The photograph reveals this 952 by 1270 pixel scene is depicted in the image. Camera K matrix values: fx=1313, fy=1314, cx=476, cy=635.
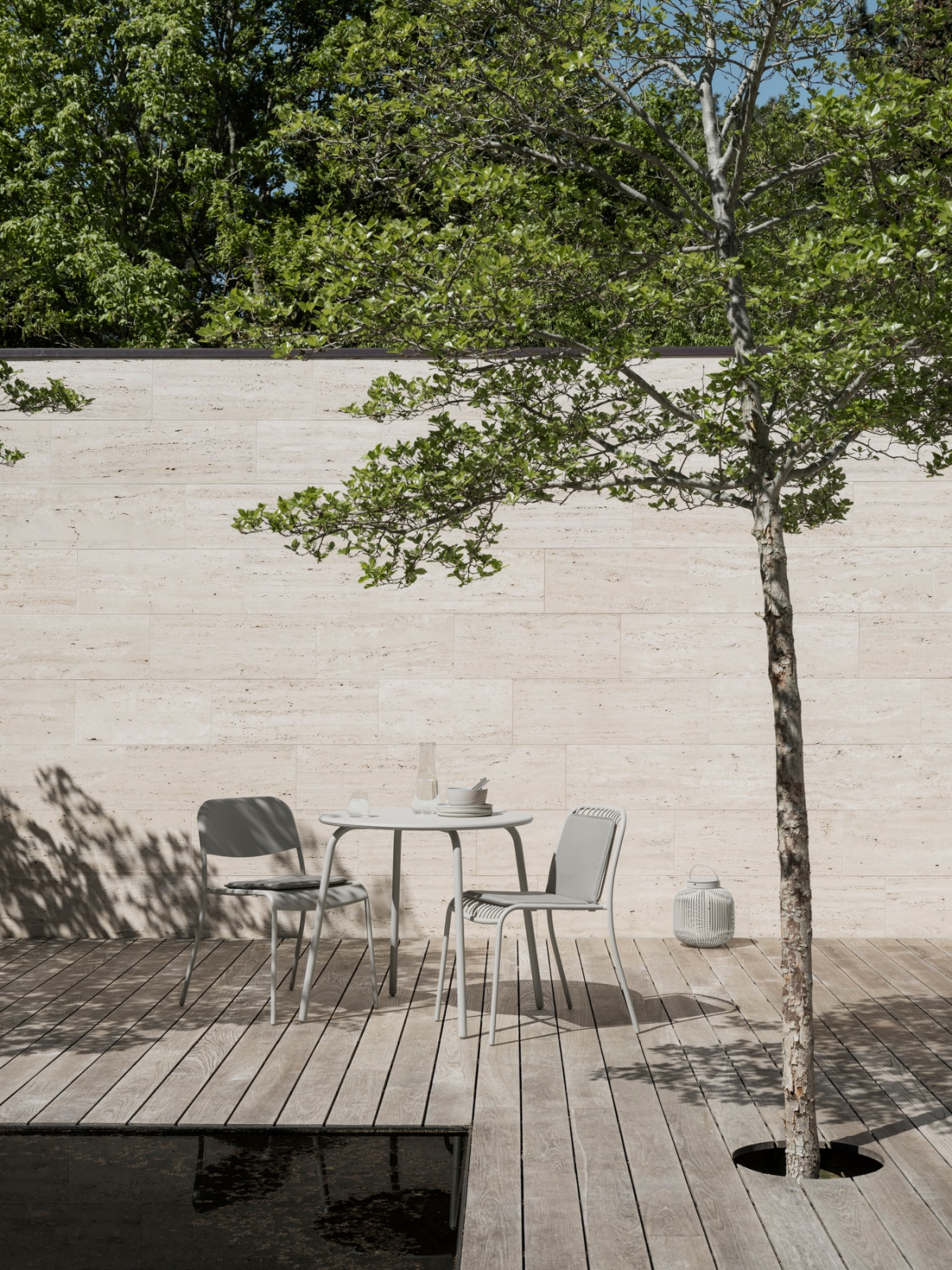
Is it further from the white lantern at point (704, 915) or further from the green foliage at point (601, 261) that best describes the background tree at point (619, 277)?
the white lantern at point (704, 915)

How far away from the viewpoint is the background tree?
110 inches

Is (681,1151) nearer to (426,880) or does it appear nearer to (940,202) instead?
(940,202)

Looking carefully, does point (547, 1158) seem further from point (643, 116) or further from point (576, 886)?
point (643, 116)

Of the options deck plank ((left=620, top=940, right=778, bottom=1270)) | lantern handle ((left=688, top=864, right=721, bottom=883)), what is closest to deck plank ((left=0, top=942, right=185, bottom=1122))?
deck plank ((left=620, top=940, right=778, bottom=1270))

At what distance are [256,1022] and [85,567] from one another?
8.53 feet

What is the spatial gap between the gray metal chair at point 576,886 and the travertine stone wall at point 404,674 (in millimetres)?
1438

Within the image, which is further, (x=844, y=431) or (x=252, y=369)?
(x=252, y=369)

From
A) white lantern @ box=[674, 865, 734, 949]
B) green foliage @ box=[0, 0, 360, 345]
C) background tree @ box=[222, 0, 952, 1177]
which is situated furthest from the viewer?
green foliage @ box=[0, 0, 360, 345]

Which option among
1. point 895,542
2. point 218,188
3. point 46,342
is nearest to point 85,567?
point 895,542

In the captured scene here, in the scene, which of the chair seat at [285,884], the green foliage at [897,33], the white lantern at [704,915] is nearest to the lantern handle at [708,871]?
the white lantern at [704,915]

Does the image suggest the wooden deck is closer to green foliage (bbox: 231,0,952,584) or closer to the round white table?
the round white table

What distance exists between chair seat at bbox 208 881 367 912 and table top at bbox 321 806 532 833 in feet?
0.78

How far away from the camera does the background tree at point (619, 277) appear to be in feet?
9.19

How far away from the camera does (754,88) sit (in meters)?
3.39
